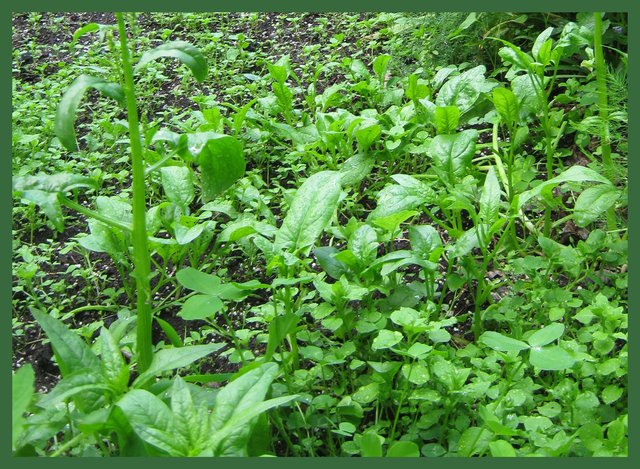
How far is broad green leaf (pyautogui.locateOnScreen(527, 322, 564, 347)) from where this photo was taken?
1.92 metres

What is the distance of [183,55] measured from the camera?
182 centimetres

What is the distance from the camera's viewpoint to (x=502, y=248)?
260cm

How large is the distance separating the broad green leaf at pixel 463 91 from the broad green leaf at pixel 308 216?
79cm

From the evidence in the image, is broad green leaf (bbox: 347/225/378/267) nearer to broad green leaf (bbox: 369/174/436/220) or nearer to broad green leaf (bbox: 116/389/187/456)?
broad green leaf (bbox: 369/174/436/220)

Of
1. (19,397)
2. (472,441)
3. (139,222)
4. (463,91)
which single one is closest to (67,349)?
(19,397)

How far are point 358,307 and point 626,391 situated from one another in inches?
31.1

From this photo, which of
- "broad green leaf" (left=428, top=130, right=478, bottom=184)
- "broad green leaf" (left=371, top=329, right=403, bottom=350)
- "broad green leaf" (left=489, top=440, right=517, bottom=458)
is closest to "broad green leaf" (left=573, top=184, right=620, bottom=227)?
"broad green leaf" (left=428, top=130, right=478, bottom=184)

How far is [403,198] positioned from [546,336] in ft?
2.02

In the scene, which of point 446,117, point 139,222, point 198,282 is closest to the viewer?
point 139,222

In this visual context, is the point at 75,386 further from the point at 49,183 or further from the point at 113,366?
the point at 49,183

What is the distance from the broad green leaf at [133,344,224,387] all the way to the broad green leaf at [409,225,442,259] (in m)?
0.67

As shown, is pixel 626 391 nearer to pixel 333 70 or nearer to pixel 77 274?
pixel 77 274

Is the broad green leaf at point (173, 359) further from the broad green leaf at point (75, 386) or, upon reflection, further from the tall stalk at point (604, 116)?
the tall stalk at point (604, 116)

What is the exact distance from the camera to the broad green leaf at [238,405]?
1638mm
